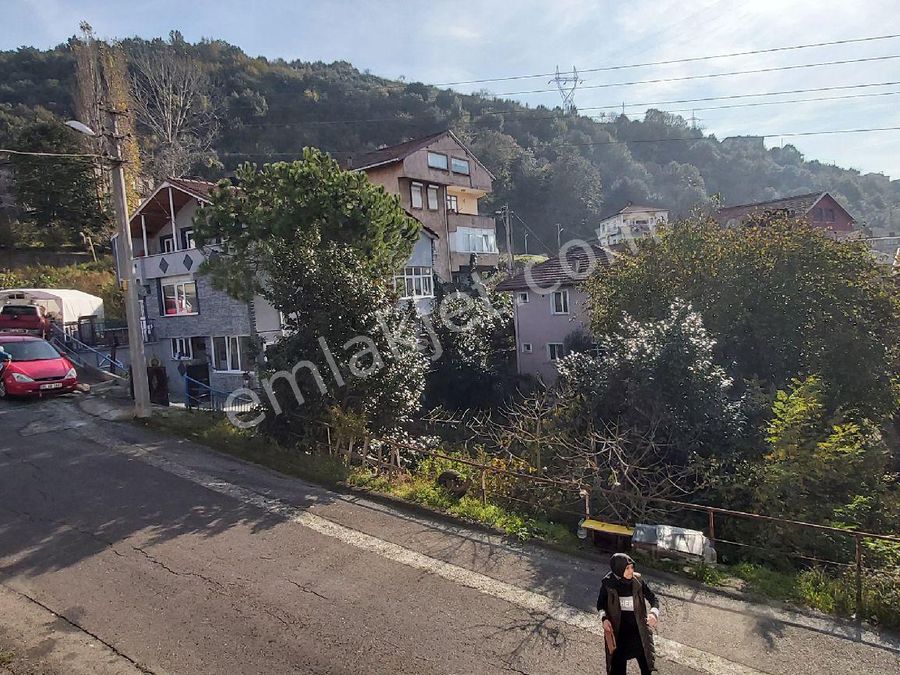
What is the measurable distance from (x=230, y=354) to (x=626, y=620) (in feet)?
63.6

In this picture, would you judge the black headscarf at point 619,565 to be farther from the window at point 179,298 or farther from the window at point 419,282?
the window at point 419,282

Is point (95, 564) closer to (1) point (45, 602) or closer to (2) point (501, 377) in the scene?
(1) point (45, 602)

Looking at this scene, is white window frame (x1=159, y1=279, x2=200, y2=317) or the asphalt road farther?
white window frame (x1=159, y1=279, x2=200, y2=317)

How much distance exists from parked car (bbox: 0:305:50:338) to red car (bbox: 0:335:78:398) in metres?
9.59

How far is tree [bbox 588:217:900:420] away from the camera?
14203mm

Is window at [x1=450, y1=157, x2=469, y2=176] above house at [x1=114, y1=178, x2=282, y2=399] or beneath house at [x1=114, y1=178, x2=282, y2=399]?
above

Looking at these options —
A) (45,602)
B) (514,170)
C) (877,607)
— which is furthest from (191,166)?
(877,607)

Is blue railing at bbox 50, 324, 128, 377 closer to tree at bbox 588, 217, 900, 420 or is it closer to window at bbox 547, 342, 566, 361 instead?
window at bbox 547, 342, 566, 361

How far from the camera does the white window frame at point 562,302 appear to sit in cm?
2473

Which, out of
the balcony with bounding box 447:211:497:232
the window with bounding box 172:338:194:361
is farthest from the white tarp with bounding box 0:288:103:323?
the balcony with bounding box 447:211:497:232

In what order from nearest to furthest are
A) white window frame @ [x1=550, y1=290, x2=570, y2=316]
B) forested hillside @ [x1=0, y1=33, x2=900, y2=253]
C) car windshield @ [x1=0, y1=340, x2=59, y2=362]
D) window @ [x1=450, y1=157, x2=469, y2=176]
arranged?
car windshield @ [x1=0, y1=340, x2=59, y2=362] < white window frame @ [x1=550, y1=290, x2=570, y2=316] < window @ [x1=450, y1=157, x2=469, y2=176] < forested hillside @ [x1=0, y1=33, x2=900, y2=253]

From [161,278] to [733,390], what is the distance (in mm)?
21395

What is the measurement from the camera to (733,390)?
14109mm

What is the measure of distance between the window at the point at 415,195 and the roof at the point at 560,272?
32.4ft
